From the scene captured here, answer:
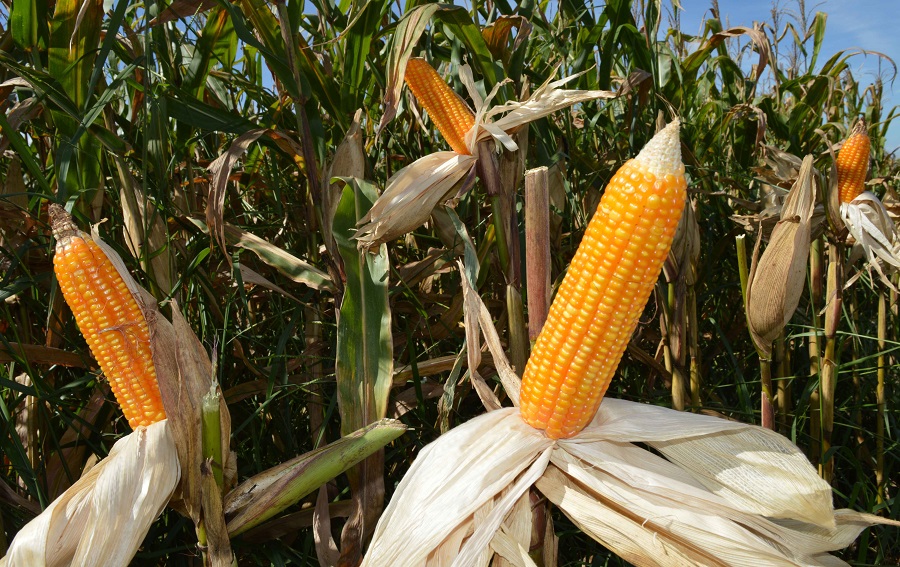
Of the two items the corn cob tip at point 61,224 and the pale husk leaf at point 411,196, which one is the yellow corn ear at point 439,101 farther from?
the corn cob tip at point 61,224

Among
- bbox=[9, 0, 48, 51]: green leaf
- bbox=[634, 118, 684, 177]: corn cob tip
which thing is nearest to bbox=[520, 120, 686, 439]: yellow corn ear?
bbox=[634, 118, 684, 177]: corn cob tip

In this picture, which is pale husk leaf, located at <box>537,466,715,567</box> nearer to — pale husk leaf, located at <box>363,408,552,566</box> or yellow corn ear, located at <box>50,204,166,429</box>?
pale husk leaf, located at <box>363,408,552,566</box>

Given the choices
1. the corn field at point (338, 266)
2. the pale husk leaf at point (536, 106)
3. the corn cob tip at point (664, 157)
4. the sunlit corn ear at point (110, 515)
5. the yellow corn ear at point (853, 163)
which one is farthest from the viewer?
the yellow corn ear at point (853, 163)

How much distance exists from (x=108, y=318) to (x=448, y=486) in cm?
97

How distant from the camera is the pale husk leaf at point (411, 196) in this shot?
2004 millimetres

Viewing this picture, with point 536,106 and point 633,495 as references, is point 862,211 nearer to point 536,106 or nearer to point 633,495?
point 536,106

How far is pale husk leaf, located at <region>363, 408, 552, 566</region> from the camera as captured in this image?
1.36 m

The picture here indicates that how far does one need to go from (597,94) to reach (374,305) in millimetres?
955

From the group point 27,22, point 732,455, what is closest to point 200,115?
point 27,22

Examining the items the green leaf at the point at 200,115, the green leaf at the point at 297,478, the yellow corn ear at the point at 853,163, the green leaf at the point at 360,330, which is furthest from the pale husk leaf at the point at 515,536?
the yellow corn ear at the point at 853,163

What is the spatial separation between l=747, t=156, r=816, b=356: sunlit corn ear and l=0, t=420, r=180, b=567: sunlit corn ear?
1.53 m

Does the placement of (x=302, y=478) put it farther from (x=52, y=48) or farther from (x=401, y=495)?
(x=52, y=48)

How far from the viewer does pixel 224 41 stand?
2654mm

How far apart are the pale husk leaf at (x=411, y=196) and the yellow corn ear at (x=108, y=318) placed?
695mm
